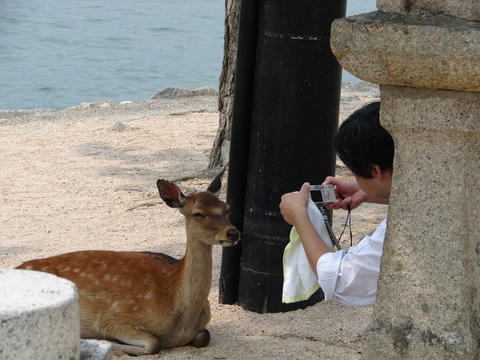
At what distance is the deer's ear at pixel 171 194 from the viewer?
16.0ft

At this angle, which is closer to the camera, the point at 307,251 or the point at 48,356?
the point at 48,356

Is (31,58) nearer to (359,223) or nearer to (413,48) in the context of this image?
(359,223)

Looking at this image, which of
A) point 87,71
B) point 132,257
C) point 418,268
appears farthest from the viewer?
point 87,71

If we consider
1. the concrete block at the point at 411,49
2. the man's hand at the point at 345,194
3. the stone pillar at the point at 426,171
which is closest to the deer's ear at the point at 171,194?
the man's hand at the point at 345,194

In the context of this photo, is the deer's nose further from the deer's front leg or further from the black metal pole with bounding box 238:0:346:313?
the deer's front leg

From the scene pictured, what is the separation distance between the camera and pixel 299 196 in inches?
151

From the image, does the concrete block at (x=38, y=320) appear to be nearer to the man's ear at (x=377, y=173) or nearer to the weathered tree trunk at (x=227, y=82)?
the man's ear at (x=377, y=173)

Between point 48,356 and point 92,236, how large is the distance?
430 cm

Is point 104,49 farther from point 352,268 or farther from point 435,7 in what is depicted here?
point 435,7

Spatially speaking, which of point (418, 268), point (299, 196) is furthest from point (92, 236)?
point (418, 268)

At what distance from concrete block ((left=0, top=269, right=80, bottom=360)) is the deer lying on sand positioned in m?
2.12

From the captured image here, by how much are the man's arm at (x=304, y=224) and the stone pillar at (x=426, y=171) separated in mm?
385

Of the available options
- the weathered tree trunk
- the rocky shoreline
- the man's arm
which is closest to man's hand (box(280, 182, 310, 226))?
the man's arm

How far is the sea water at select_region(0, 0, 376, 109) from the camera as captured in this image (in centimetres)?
2123
